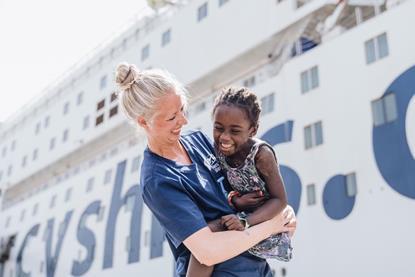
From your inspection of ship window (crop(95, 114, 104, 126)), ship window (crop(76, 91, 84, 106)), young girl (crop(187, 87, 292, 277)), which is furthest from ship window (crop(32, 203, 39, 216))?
young girl (crop(187, 87, 292, 277))

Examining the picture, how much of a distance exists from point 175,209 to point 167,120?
29 centimetres

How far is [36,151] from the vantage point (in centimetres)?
2170

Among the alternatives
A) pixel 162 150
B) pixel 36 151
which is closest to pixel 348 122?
pixel 162 150

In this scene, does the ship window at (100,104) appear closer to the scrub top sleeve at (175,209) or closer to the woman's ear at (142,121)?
the woman's ear at (142,121)

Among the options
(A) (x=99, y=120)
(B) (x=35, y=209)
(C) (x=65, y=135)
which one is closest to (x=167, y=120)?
(A) (x=99, y=120)

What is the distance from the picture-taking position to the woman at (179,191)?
4.93 feet

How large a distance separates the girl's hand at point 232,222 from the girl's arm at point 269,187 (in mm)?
72

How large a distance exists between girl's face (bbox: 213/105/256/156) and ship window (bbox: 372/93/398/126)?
7461 mm

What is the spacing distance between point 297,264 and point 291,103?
3.29m

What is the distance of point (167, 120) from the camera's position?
5.29 ft

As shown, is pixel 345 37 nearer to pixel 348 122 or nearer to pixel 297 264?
pixel 348 122

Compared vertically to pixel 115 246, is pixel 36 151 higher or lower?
higher

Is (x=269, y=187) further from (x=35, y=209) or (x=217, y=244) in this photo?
(x=35, y=209)

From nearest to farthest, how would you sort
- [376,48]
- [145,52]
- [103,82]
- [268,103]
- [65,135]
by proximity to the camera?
[376,48] < [268,103] < [145,52] < [103,82] < [65,135]
